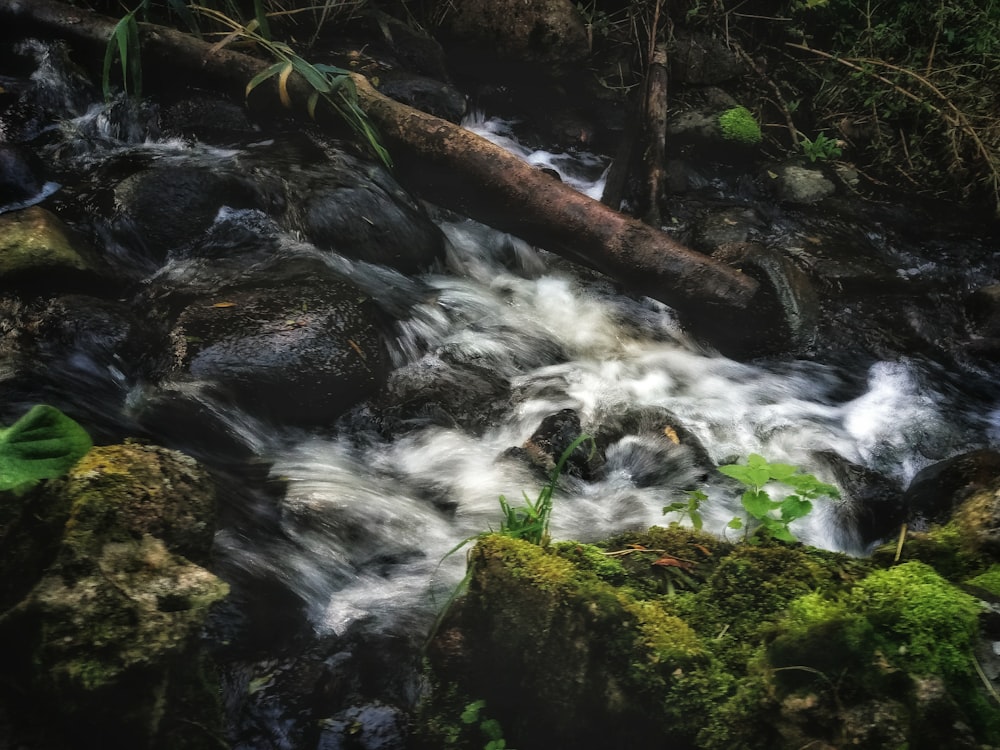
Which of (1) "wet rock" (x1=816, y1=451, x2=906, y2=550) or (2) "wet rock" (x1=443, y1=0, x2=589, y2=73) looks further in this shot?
(2) "wet rock" (x1=443, y1=0, x2=589, y2=73)

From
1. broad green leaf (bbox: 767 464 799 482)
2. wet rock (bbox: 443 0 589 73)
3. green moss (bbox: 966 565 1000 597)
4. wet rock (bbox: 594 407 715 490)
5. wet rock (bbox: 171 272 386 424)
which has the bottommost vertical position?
wet rock (bbox: 594 407 715 490)

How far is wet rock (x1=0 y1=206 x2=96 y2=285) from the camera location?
3.56 m

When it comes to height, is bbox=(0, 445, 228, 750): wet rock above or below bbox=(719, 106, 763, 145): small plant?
below

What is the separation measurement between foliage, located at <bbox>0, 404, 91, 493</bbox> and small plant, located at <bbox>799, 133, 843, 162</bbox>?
21.9 ft

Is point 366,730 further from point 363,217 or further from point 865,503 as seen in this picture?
point 363,217

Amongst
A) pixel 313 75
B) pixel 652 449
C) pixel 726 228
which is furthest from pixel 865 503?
pixel 313 75

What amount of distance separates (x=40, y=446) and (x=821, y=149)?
6.86 metres

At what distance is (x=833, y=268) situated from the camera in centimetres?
540

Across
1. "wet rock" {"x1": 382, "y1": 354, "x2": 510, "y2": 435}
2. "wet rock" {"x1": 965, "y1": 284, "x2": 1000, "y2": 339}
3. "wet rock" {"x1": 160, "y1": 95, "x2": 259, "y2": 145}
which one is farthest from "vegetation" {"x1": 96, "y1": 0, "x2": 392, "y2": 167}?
"wet rock" {"x1": 965, "y1": 284, "x2": 1000, "y2": 339}

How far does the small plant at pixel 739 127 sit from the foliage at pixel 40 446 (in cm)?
631

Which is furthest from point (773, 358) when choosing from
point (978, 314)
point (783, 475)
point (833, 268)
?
point (783, 475)

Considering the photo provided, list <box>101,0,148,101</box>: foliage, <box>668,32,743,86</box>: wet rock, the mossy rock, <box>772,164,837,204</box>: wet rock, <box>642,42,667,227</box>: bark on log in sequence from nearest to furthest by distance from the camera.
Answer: the mossy rock → <box>101,0,148,101</box>: foliage → <box>642,42,667,227</box>: bark on log → <box>772,164,837,204</box>: wet rock → <box>668,32,743,86</box>: wet rock

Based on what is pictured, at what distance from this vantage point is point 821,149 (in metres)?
6.52

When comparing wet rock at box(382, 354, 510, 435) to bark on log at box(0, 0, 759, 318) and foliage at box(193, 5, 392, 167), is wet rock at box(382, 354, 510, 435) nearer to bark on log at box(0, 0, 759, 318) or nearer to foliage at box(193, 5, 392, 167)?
bark on log at box(0, 0, 759, 318)
